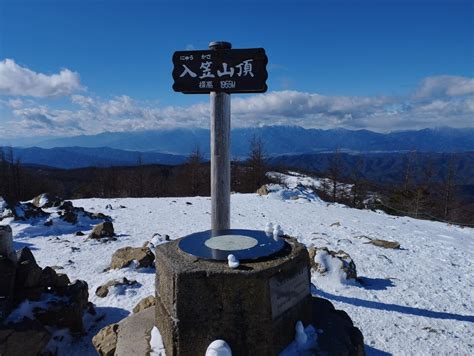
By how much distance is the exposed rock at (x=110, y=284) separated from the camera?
6.36 meters

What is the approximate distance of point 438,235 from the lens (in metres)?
11.6

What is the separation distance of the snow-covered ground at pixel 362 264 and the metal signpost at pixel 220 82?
8.64 ft

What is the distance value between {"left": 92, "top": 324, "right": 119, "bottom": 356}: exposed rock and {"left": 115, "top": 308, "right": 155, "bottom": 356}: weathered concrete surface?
0.09m

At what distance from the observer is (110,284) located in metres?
6.56

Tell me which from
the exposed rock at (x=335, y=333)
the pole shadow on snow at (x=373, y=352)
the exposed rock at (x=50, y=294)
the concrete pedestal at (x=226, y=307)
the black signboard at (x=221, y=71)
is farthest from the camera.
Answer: the exposed rock at (x=50, y=294)

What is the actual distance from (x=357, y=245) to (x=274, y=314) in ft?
22.9

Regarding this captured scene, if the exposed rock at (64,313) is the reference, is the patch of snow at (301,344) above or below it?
above

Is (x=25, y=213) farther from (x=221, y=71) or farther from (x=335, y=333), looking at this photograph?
(x=335, y=333)

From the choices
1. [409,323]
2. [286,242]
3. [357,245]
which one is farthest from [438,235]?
[286,242]

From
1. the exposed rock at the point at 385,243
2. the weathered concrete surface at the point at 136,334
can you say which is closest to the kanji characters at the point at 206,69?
the weathered concrete surface at the point at 136,334

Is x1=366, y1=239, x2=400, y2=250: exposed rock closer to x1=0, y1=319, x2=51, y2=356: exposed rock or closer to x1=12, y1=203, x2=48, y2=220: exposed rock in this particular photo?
x1=0, y1=319, x2=51, y2=356: exposed rock

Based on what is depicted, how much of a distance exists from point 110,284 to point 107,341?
2367mm

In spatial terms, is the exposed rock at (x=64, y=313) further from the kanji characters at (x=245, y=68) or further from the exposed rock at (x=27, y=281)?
the kanji characters at (x=245, y=68)

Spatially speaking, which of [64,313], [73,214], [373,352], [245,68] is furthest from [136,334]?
[73,214]
